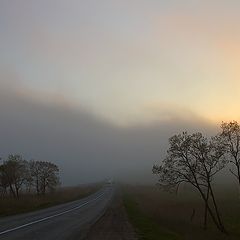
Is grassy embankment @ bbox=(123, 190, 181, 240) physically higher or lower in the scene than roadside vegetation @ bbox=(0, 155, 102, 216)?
lower

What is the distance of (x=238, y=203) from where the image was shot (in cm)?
6162

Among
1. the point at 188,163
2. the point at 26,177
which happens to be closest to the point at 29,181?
the point at 26,177

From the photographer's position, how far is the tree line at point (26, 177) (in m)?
71.7

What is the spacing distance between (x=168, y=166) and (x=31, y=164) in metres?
44.3

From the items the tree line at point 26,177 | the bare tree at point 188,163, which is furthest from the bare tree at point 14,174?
the bare tree at point 188,163

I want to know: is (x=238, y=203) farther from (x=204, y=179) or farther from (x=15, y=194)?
(x=15, y=194)

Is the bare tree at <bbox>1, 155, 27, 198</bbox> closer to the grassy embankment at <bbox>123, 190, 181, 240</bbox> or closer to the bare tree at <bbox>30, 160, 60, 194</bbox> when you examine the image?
the bare tree at <bbox>30, 160, 60, 194</bbox>

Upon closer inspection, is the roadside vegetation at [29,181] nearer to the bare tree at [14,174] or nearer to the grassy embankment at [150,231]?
the bare tree at [14,174]

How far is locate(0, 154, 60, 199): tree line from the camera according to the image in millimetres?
71725

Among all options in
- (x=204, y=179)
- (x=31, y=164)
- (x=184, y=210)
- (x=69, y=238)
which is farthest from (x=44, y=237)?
(x=31, y=164)

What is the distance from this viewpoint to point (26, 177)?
3031 inches

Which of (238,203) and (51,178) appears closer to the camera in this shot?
(238,203)

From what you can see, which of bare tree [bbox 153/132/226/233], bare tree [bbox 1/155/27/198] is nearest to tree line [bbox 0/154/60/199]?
bare tree [bbox 1/155/27/198]

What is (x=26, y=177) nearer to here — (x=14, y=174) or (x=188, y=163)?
(x=14, y=174)
